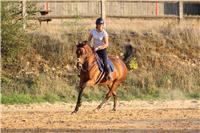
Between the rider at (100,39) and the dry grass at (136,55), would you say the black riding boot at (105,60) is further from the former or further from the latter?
the dry grass at (136,55)

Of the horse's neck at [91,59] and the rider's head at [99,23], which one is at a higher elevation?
the rider's head at [99,23]

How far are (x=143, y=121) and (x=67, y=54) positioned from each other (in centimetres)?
1359

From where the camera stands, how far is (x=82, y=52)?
19.6 metres

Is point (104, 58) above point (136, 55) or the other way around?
above

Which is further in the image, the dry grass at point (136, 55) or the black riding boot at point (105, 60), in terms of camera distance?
the dry grass at point (136, 55)

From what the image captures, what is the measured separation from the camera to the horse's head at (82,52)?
19484 mm

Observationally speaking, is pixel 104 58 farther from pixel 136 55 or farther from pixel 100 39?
pixel 136 55

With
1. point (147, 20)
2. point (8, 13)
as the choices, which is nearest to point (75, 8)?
point (147, 20)

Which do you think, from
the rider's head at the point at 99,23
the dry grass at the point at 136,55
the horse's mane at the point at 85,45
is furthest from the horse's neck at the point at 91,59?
the dry grass at the point at 136,55

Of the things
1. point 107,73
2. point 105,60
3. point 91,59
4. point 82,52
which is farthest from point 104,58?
point 82,52

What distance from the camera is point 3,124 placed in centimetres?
1644

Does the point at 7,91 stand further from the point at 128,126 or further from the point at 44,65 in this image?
the point at 128,126

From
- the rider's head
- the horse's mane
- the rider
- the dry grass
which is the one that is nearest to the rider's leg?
the rider

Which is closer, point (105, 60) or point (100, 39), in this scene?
point (100, 39)
